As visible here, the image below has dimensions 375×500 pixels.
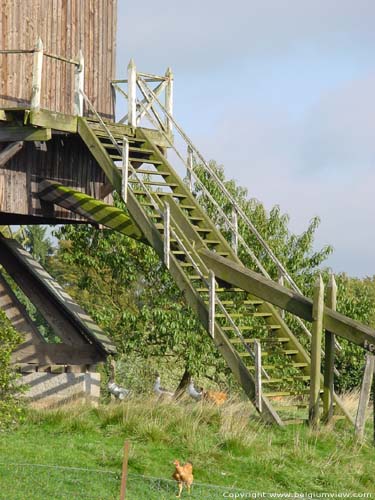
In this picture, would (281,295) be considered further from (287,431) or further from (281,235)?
(281,235)

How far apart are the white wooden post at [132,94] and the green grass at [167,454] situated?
6.14 meters

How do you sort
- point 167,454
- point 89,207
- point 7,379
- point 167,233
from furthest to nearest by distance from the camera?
point 89,207 → point 167,233 → point 7,379 → point 167,454

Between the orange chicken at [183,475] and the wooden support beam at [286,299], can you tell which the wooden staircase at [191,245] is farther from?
the orange chicken at [183,475]

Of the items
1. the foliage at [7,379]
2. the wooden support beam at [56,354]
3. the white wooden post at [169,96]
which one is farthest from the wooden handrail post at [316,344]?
the white wooden post at [169,96]

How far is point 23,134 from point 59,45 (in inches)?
101

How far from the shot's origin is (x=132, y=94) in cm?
2089

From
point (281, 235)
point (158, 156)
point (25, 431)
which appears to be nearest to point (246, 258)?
point (281, 235)

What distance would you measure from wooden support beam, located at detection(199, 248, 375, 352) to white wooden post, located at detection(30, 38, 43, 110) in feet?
13.7

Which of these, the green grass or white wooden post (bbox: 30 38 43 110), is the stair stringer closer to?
the green grass

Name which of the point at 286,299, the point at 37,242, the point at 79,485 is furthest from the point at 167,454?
the point at 37,242

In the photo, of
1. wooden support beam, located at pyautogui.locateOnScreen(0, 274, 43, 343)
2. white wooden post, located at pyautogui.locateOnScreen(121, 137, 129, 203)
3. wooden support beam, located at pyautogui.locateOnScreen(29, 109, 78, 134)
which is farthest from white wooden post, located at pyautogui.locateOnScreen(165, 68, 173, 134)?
wooden support beam, located at pyautogui.locateOnScreen(0, 274, 43, 343)

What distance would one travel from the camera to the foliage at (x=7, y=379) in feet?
54.1

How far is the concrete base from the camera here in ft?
66.0

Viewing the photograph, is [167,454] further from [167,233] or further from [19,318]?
[19,318]
